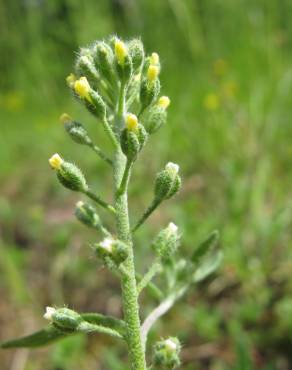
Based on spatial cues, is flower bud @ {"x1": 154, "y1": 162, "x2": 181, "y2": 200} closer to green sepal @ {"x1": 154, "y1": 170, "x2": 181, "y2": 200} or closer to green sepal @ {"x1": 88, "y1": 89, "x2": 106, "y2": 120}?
green sepal @ {"x1": 154, "y1": 170, "x2": 181, "y2": 200}

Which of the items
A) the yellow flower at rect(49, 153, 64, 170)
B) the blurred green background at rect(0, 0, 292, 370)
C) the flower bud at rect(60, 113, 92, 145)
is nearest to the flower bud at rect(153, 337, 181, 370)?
the blurred green background at rect(0, 0, 292, 370)

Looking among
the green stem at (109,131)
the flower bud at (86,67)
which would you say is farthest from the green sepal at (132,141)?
the flower bud at (86,67)

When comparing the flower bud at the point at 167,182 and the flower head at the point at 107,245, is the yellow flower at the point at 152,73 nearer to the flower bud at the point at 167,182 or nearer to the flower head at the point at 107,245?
the flower bud at the point at 167,182

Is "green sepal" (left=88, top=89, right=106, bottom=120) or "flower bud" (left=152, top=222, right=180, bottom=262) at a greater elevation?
"green sepal" (left=88, top=89, right=106, bottom=120)

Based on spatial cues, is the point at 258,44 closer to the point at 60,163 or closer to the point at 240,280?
the point at 240,280

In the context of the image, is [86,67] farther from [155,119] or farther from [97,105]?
[155,119]

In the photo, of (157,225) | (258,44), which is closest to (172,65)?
(258,44)
